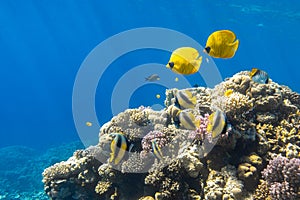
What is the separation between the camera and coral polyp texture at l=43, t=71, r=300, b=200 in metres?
4.58

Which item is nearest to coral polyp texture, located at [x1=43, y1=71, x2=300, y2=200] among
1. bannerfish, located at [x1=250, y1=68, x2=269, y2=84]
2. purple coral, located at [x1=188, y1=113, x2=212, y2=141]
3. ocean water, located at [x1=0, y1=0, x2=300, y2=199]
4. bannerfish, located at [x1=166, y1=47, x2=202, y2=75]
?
purple coral, located at [x1=188, y1=113, x2=212, y2=141]

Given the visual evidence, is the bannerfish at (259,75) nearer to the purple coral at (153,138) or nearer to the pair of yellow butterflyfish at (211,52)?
the pair of yellow butterflyfish at (211,52)

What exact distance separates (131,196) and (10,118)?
3304 inches

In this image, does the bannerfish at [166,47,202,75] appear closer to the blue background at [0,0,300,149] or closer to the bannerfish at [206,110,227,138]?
the bannerfish at [206,110,227,138]

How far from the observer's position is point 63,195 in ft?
21.4

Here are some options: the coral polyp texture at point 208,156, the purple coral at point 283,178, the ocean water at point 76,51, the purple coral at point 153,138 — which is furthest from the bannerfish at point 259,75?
the ocean water at point 76,51

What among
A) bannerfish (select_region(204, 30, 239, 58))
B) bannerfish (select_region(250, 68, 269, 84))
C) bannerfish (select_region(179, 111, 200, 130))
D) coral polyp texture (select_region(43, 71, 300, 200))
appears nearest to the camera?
bannerfish (select_region(204, 30, 239, 58))

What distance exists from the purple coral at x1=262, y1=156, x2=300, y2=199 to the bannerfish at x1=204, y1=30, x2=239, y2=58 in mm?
1906

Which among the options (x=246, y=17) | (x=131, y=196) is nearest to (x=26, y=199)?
(x=131, y=196)

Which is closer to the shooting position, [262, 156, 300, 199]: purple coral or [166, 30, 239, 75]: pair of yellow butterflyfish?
[166, 30, 239, 75]: pair of yellow butterflyfish

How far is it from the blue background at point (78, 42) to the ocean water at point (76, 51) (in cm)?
19

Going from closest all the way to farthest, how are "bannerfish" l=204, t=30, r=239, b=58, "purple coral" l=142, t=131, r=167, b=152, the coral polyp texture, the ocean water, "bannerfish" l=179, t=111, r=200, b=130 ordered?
"bannerfish" l=204, t=30, r=239, b=58 → the coral polyp texture → "bannerfish" l=179, t=111, r=200, b=130 → "purple coral" l=142, t=131, r=167, b=152 → the ocean water

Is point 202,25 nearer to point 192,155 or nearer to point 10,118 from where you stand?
point 10,118

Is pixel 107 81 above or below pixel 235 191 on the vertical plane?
above
